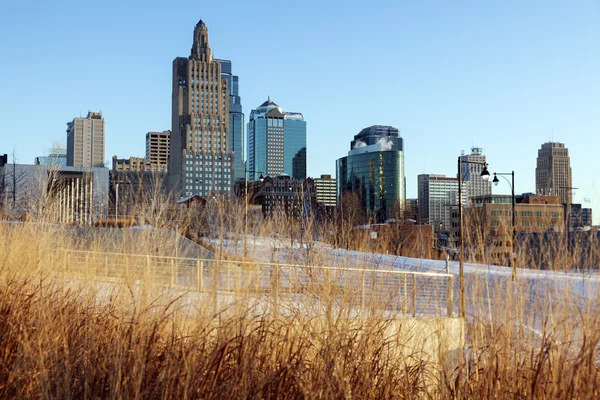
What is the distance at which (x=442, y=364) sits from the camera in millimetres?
3961


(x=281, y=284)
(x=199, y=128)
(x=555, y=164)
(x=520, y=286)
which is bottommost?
(x=281, y=284)

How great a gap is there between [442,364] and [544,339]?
0.75 m

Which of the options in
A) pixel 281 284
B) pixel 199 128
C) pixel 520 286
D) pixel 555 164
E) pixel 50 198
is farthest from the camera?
pixel 199 128

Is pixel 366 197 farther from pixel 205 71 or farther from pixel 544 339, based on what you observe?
pixel 544 339

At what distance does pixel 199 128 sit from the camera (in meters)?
170

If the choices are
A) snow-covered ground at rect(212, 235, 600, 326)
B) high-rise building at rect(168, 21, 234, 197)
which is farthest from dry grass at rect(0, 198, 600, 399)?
high-rise building at rect(168, 21, 234, 197)

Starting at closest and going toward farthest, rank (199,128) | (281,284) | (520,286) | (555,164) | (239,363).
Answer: (239,363), (520,286), (281,284), (555,164), (199,128)

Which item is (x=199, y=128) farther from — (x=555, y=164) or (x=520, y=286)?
(x=520, y=286)

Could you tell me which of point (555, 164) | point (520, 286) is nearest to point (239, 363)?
point (520, 286)

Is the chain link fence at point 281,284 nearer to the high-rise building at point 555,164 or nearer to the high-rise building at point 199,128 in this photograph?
the high-rise building at point 555,164

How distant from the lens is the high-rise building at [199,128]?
167m

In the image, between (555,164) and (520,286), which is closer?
(520,286)

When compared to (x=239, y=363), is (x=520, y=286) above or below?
above

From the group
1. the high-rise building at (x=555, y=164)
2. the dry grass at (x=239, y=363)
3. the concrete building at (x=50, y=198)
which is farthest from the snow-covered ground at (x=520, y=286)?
the high-rise building at (x=555, y=164)
